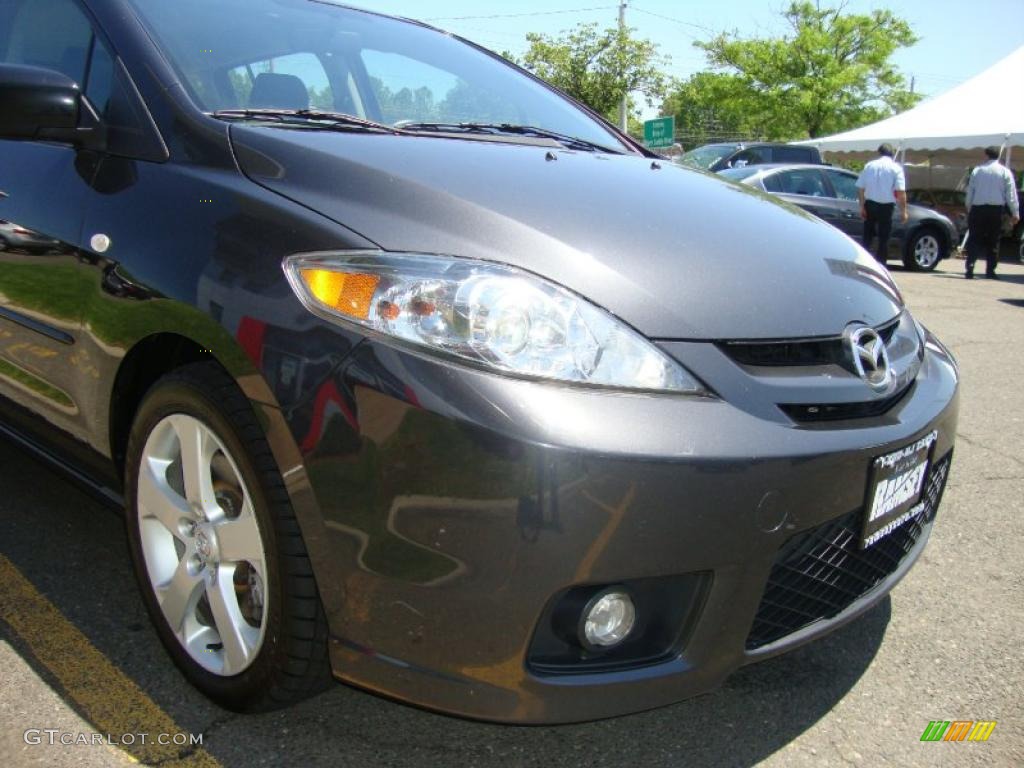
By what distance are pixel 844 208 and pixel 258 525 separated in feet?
40.4

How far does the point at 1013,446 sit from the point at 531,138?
9.13ft

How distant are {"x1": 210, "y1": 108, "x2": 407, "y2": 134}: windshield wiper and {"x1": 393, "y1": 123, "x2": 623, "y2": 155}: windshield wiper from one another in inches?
5.6

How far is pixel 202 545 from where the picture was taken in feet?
6.40

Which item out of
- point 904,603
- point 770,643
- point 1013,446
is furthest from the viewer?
point 1013,446

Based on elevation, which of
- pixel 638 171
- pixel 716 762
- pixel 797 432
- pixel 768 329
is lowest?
pixel 716 762

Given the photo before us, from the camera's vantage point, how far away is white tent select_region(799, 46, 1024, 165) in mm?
15727

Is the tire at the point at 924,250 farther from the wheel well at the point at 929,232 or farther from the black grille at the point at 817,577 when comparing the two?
the black grille at the point at 817,577

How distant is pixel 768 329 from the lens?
6.02ft

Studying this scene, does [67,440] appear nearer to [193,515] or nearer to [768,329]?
[193,515]

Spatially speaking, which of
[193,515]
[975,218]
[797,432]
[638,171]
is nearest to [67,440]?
[193,515]

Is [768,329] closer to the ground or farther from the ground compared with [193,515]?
farther from the ground

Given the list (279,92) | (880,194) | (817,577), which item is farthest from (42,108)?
(880,194)

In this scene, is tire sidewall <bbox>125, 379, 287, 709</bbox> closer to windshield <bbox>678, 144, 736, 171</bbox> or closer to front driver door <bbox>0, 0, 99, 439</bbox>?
front driver door <bbox>0, 0, 99, 439</bbox>

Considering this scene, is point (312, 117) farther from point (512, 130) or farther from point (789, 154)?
point (789, 154)
